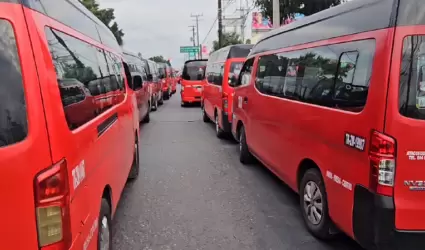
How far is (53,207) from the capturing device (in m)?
2.07

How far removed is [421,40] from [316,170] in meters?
1.74

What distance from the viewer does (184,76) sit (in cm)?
1995

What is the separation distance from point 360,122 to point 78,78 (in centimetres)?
214

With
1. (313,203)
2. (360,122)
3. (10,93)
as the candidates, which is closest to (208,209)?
(313,203)

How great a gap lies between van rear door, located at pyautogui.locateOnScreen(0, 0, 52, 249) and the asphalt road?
7.50 feet

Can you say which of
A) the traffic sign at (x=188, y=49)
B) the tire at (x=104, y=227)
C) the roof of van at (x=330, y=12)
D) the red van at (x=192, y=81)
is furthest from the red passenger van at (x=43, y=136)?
the traffic sign at (x=188, y=49)

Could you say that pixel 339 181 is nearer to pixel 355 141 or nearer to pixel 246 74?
pixel 355 141

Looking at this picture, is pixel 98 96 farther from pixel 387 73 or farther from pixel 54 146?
pixel 387 73

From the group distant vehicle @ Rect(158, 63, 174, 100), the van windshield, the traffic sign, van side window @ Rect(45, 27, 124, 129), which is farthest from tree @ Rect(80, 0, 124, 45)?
van side window @ Rect(45, 27, 124, 129)

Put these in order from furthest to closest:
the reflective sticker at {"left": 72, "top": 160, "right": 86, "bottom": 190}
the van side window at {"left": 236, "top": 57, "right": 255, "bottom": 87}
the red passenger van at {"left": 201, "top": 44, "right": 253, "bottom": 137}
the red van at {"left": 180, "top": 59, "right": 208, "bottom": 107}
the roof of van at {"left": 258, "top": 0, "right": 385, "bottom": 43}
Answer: the red van at {"left": 180, "top": 59, "right": 208, "bottom": 107}, the red passenger van at {"left": 201, "top": 44, "right": 253, "bottom": 137}, the van side window at {"left": 236, "top": 57, "right": 255, "bottom": 87}, the roof of van at {"left": 258, "top": 0, "right": 385, "bottom": 43}, the reflective sticker at {"left": 72, "top": 160, "right": 86, "bottom": 190}

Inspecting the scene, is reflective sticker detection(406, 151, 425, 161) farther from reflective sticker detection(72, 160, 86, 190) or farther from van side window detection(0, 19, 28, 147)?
van side window detection(0, 19, 28, 147)

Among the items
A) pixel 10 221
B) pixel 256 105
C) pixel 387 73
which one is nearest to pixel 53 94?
pixel 10 221

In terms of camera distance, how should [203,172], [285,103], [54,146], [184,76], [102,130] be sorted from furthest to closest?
[184,76], [203,172], [285,103], [102,130], [54,146]

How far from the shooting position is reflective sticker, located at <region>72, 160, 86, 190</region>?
238 cm
